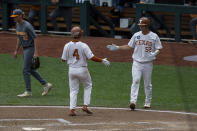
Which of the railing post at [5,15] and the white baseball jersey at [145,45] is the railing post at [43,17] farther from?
the white baseball jersey at [145,45]

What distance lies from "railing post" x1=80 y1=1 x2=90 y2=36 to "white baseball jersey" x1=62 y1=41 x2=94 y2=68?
12352 millimetres

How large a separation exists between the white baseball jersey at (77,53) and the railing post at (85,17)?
12.4 meters

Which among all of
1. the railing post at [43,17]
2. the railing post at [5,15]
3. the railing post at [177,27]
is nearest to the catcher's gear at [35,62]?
the railing post at [177,27]

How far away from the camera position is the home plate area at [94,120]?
929 centimetres

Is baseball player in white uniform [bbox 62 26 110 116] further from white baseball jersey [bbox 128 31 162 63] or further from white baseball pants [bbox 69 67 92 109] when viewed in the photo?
white baseball jersey [bbox 128 31 162 63]

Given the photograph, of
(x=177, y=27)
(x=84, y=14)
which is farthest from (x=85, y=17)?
(x=177, y=27)

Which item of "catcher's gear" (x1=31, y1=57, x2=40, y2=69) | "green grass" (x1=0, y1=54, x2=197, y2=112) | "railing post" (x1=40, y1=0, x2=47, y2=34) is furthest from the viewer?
"railing post" (x1=40, y1=0, x2=47, y2=34)

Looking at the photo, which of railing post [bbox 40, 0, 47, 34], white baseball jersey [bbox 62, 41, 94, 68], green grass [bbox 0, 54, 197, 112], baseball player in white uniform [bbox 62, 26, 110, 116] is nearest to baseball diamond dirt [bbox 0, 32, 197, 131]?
baseball player in white uniform [bbox 62, 26, 110, 116]

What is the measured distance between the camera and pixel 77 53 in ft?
33.9

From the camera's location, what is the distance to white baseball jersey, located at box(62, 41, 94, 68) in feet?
33.8

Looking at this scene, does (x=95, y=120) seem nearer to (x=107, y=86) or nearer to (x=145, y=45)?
(x=145, y=45)

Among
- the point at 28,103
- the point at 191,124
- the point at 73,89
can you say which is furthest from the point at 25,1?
the point at 191,124

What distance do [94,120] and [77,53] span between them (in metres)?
1.21

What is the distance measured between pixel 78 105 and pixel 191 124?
9.89ft
